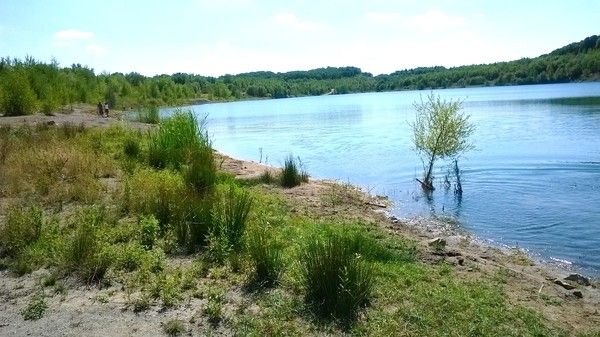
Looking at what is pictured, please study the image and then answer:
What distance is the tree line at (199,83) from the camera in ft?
125

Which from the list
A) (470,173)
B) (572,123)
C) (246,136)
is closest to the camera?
(470,173)

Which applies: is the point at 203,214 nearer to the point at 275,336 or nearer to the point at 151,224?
the point at 151,224

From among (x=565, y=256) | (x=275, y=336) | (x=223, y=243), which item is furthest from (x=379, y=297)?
(x=565, y=256)

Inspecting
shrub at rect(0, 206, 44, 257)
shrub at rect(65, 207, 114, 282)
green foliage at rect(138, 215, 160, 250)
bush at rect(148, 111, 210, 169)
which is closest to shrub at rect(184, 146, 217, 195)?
green foliage at rect(138, 215, 160, 250)

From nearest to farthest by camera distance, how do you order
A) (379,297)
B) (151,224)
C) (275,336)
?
(275,336) < (379,297) < (151,224)

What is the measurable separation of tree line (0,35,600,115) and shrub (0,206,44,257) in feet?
98.6

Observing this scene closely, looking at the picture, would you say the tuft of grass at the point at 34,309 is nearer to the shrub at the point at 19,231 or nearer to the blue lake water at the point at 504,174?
the shrub at the point at 19,231

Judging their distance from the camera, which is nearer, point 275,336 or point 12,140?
point 275,336

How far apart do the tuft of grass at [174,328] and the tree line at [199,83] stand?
1348 inches

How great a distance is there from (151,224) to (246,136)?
34.3 metres

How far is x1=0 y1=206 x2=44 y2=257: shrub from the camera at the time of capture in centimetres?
783

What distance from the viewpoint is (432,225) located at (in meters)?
13.0

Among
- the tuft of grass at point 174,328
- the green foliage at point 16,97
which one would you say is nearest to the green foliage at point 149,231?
the tuft of grass at point 174,328

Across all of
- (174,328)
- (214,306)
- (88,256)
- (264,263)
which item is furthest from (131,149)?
(174,328)
